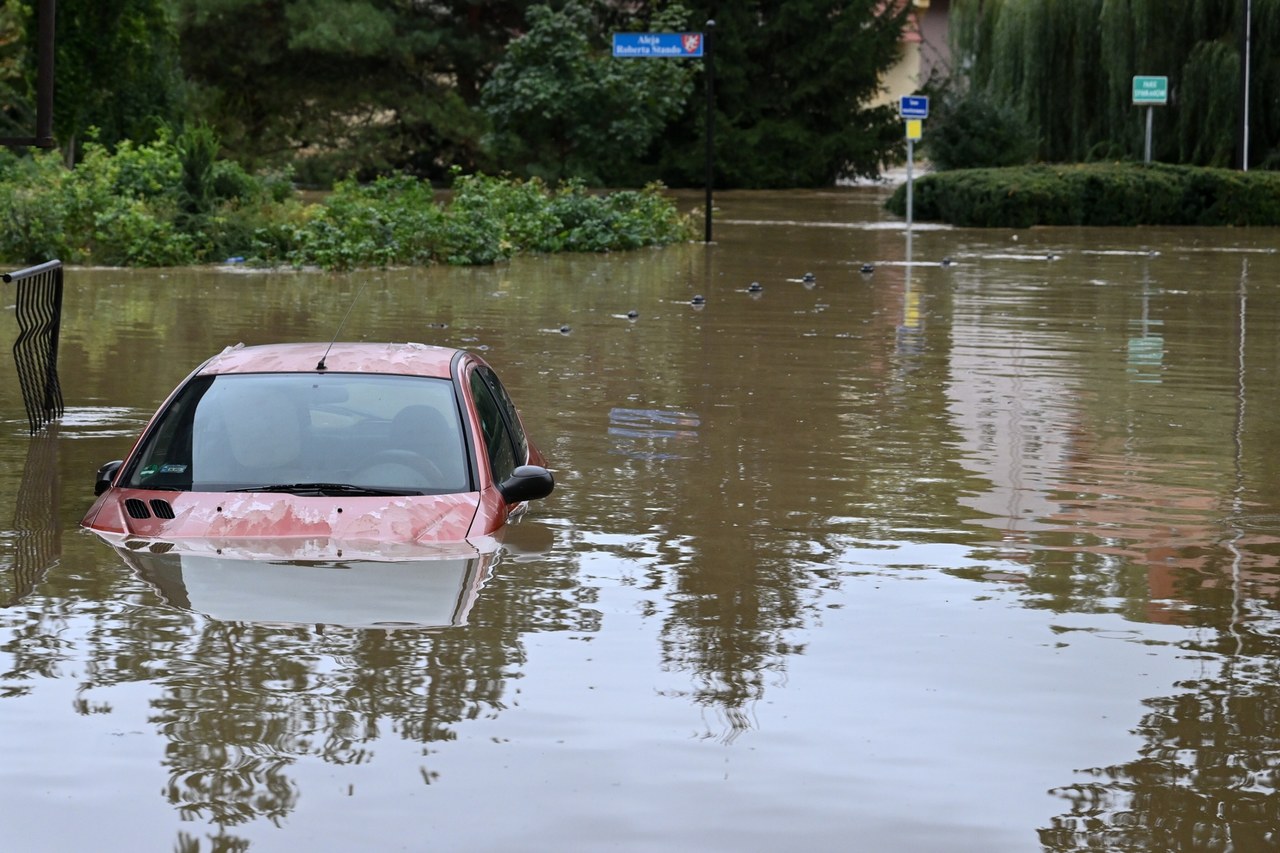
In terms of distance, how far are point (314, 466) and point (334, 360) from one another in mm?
688

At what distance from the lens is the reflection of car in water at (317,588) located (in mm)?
7992

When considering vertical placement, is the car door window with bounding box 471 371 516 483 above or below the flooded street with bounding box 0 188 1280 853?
above

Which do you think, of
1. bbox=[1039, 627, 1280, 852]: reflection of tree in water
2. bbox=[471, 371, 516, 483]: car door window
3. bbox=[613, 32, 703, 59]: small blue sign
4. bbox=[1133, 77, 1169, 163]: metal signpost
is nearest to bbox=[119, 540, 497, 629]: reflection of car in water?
bbox=[471, 371, 516, 483]: car door window

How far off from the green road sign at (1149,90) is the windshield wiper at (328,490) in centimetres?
3857

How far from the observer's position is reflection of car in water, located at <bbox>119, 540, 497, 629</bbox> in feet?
26.2

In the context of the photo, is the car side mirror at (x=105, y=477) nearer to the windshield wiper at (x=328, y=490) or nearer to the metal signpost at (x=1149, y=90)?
the windshield wiper at (x=328, y=490)

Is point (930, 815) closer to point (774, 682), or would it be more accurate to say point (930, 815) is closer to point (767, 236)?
point (774, 682)

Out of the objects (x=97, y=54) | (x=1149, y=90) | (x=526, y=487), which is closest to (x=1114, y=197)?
(x=1149, y=90)

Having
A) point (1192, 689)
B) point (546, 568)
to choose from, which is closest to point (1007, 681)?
point (1192, 689)

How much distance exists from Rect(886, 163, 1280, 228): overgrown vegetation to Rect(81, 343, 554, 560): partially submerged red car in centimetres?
3359

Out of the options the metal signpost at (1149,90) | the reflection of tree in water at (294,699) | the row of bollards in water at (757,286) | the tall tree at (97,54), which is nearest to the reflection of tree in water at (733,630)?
the reflection of tree in water at (294,699)

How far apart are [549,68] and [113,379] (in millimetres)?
38013

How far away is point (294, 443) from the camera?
9.02 meters

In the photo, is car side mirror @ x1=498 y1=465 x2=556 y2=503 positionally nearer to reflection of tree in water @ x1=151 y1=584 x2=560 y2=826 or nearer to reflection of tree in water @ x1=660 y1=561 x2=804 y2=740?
reflection of tree in water @ x1=660 y1=561 x2=804 y2=740
